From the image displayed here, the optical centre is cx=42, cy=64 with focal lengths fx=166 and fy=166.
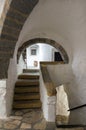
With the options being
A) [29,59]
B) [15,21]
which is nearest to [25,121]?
[15,21]

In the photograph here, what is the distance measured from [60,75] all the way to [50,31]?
114cm

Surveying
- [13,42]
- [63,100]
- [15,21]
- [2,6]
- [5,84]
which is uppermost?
[2,6]

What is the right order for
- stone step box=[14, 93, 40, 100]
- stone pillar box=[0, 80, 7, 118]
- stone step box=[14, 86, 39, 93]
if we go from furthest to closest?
1. stone step box=[14, 86, 39, 93]
2. stone step box=[14, 93, 40, 100]
3. stone pillar box=[0, 80, 7, 118]

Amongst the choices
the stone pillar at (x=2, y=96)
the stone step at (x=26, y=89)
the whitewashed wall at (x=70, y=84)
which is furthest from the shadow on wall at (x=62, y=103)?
the stone pillar at (x=2, y=96)

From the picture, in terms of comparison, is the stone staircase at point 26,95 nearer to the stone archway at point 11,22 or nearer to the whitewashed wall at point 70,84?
the whitewashed wall at point 70,84

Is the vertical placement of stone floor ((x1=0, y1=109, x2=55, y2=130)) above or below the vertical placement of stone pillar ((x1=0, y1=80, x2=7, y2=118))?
below

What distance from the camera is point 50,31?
4207mm

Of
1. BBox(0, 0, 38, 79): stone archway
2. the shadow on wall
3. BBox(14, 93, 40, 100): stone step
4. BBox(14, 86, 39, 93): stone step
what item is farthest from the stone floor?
the shadow on wall

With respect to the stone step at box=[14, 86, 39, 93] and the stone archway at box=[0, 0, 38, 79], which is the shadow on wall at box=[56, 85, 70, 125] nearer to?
the stone step at box=[14, 86, 39, 93]

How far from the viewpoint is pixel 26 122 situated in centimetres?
264

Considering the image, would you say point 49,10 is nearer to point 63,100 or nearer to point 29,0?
point 29,0

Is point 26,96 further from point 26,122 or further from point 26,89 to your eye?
point 26,122

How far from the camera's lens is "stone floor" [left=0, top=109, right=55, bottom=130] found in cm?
243

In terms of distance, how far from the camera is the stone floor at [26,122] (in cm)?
243
